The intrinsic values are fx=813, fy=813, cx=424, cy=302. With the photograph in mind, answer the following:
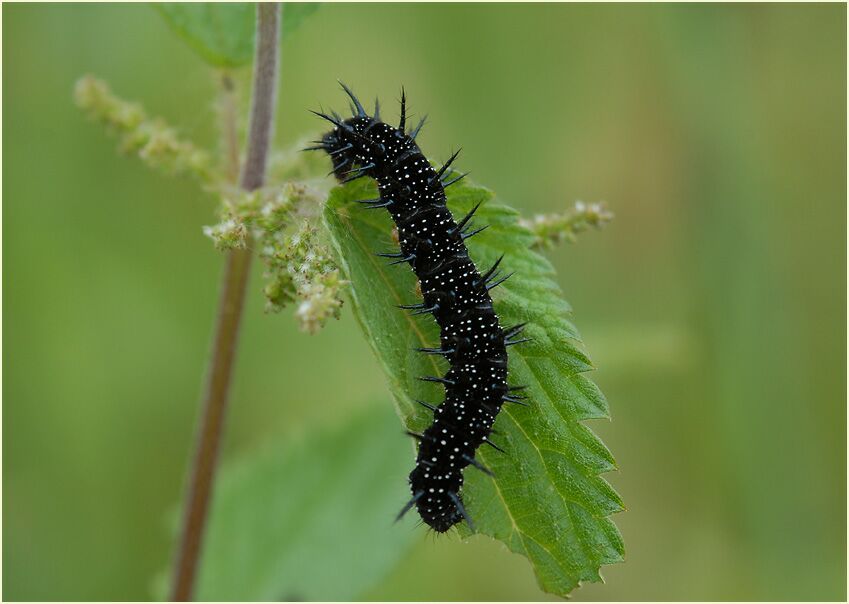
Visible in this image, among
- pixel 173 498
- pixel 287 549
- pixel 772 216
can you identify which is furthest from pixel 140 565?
pixel 772 216

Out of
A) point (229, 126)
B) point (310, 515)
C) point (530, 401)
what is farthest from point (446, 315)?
point (310, 515)

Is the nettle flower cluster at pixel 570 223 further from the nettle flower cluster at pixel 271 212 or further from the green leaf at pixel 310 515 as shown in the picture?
the green leaf at pixel 310 515

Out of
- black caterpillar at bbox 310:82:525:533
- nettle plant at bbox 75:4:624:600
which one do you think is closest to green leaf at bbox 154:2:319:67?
nettle plant at bbox 75:4:624:600

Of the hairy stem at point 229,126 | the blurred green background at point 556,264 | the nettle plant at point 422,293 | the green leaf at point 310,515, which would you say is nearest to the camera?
the nettle plant at point 422,293

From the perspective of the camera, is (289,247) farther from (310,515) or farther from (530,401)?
(310,515)

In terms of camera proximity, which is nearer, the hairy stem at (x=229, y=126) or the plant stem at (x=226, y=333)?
the plant stem at (x=226, y=333)

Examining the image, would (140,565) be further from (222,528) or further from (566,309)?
(566,309)

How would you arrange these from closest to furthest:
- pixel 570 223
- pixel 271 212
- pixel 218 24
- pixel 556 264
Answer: pixel 271 212 → pixel 570 223 → pixel 218 24 → pixel 556 264

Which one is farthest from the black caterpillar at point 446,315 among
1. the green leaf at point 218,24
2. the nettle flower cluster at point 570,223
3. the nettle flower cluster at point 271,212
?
the green leaf at point 218,24
